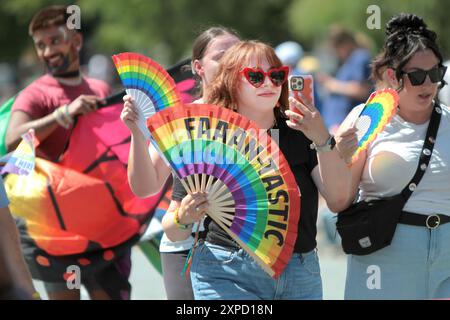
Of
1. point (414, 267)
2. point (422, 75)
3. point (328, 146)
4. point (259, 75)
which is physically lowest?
point (414, 267)

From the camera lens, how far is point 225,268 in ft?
12.3

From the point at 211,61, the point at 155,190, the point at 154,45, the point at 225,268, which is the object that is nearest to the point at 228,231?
the point at 225,268

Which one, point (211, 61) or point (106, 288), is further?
point (106, 288)

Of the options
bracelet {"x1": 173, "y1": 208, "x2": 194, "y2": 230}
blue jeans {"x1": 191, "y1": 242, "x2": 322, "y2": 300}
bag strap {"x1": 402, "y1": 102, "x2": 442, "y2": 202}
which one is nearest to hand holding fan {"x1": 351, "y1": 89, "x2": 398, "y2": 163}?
bag strap {"x1": 402, "y1": 102, "x2": 442, "y2": 202}

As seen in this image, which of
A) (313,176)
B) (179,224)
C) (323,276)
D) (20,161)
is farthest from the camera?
(323,276)

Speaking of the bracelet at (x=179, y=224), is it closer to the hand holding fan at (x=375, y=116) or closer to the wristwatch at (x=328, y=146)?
the wristwatch at (x=328, y=146)

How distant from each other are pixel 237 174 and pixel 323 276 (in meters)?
4.76

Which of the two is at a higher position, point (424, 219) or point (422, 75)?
point (422, 75)

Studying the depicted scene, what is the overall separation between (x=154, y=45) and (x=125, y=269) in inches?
746

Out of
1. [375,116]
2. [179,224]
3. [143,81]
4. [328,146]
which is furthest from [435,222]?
[143,81]

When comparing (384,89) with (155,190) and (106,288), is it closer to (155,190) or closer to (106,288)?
(155,190)

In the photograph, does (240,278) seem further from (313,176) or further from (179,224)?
(313,176)

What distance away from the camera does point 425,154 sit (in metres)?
4.16
